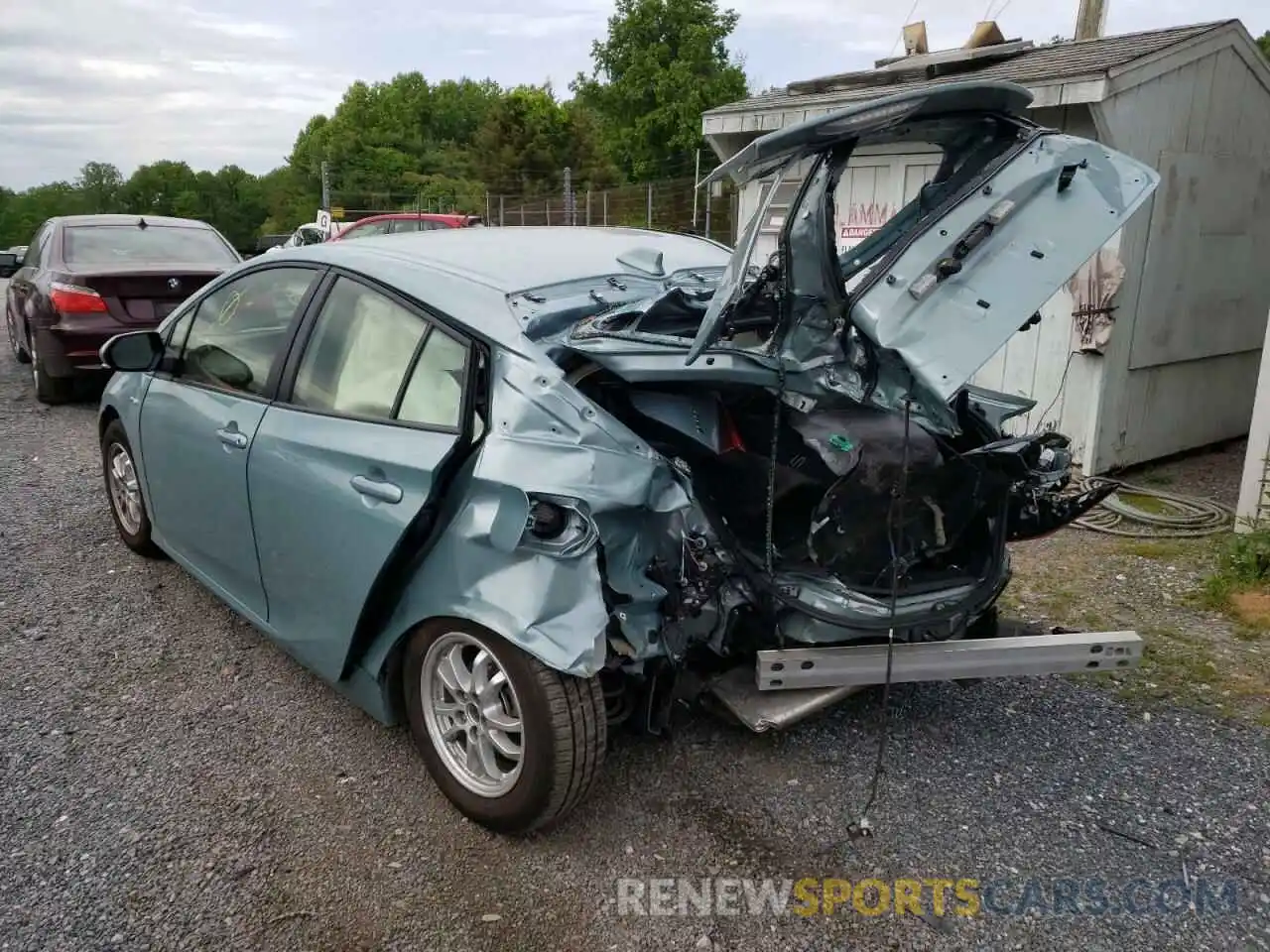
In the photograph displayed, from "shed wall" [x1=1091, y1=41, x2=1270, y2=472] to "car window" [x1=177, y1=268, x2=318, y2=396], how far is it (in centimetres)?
509

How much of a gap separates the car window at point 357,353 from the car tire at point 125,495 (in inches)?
73.5

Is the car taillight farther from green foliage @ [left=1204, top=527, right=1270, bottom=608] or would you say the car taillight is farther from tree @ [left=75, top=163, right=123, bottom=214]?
tree @ [left=75, top=163, right=123, bottom=214]

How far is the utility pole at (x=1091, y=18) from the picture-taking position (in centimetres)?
908

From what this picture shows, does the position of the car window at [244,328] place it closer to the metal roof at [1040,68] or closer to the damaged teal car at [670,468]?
the damaged teal car at [670,468]

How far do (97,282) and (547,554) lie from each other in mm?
6735

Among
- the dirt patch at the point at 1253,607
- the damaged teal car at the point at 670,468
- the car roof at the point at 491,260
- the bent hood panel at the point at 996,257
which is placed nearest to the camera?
the bent hood panel at the point at 996,257

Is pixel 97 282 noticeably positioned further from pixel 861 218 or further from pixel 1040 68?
pixel 1040 68

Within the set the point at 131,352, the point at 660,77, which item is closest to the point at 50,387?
the point at 131,352

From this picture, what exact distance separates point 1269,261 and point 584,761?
7.47m

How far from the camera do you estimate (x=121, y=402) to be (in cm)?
458

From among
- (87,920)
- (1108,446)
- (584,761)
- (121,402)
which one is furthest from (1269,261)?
(87,920)

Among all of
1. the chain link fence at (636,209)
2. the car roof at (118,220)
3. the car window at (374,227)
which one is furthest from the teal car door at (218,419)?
the car window at (374,227)

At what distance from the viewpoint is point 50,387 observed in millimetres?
8438

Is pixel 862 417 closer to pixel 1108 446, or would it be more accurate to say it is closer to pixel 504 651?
pixel 504 651
